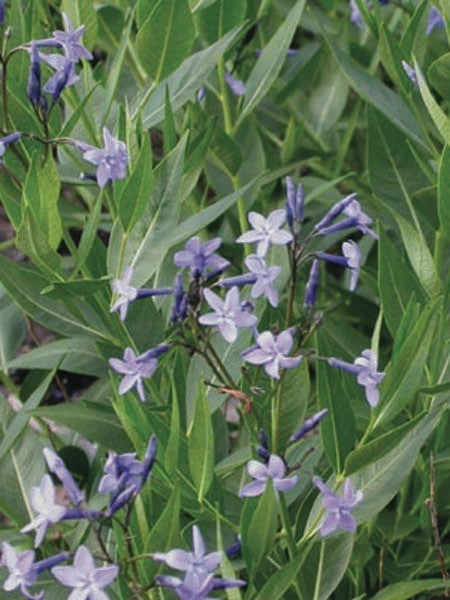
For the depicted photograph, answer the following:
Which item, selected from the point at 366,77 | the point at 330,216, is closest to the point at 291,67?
the point at 366,77

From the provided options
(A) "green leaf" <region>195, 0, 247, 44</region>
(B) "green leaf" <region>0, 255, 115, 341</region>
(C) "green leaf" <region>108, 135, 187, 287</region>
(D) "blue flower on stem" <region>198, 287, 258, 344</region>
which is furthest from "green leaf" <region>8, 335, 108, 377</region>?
(A) "green leaf" <region>195, 0, 247, 44</region>

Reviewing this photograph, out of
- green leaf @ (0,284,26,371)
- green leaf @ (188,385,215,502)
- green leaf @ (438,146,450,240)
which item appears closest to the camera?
green leaf @ (188,385,215,502)

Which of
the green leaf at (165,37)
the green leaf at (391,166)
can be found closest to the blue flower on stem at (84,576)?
the green leaf at (165,37)

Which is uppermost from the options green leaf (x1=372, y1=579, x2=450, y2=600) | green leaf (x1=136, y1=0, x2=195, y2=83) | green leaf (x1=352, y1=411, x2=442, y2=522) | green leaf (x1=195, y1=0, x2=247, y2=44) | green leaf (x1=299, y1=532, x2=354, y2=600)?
green leaf (x1=136, y1=0, x2=195, y2=83)

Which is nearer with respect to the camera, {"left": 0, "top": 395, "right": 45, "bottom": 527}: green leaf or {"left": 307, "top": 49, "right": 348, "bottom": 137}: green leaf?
{"left": 0, "top": 395, "right": 45, "bottom": 527}: green leaf

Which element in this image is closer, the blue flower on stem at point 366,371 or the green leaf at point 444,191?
the blue flower on stem at point 366,371

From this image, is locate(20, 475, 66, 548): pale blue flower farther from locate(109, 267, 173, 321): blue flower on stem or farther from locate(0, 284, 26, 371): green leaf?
locate(0, 284, 26, 371): green leaf

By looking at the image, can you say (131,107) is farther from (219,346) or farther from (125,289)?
(125,289)

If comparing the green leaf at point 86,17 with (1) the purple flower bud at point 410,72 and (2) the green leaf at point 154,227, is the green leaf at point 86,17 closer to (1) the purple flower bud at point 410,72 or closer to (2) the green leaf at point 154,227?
(2) the green leaf at point 154,227
